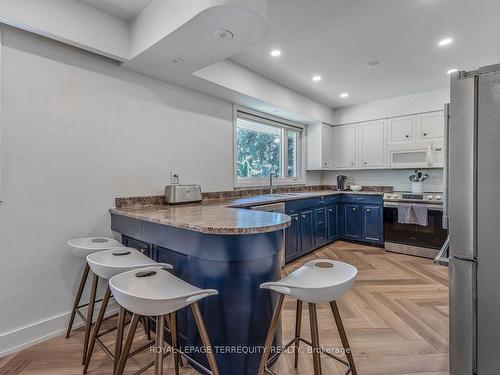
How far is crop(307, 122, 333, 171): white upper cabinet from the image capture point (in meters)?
5.02

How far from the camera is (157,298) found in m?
1.11

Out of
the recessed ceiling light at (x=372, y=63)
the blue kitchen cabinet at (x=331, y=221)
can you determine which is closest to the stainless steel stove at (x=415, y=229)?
the blue kitchen cabinet at (x=331, y=221)

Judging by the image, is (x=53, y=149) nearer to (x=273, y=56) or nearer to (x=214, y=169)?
(x=214, y=169)

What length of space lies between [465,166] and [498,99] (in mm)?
294

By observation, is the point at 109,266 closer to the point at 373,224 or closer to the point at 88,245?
the point at 88,245

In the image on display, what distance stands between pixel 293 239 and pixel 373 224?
1621 millimetres

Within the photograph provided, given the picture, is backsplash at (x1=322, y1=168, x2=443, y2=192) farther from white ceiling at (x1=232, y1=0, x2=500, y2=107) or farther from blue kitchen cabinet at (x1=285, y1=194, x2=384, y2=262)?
white ceiling at (x1=232, y1=0, x2=500, y2=107)

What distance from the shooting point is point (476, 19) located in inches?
90.3

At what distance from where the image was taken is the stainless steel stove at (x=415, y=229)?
12.3 ft

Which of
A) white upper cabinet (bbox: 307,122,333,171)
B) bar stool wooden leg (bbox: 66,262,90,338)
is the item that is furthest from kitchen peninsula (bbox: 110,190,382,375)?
white upper cabinet (bbox: 307,122,333,171)

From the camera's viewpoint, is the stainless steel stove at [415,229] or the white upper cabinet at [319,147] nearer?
the stainless steel stove at [415,229]

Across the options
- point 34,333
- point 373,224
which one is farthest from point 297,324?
point 373,224

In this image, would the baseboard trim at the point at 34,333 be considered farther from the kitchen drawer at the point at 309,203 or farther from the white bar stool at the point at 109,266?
the kitchen drawer at the point at 309,203

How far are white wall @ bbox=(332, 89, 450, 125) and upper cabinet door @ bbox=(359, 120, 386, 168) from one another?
0.47 feet
